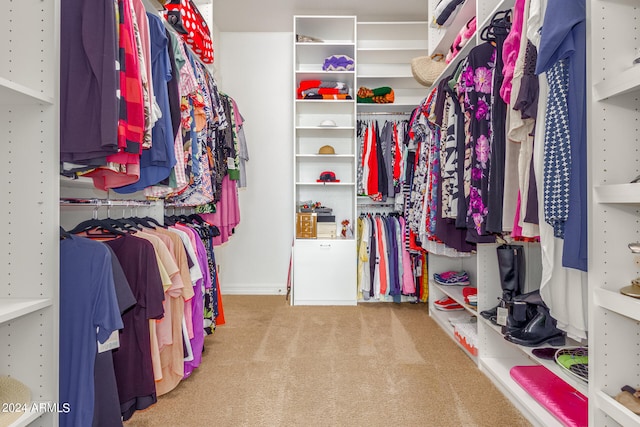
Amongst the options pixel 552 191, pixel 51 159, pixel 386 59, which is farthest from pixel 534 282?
pixel 386 59

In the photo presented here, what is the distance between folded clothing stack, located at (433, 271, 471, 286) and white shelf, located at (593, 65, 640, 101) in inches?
89.9

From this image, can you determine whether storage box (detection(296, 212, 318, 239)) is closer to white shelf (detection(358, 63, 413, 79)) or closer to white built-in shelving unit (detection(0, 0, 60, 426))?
white shelf (detection(358, 63, 413, 79))

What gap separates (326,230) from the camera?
379cm

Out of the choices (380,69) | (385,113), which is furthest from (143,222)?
(380,69)

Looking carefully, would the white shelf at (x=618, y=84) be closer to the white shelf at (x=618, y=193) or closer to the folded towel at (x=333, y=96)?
the white shelf at (x=618, y=193)

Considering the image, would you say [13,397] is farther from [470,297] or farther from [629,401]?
[470,297]

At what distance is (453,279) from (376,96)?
1809 mm

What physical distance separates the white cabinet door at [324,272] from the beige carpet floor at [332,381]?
499mm

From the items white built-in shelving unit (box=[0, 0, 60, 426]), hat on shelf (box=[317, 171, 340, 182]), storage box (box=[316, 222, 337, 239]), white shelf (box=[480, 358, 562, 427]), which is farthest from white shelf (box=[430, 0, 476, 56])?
white built-in shelving unit (box=[0, 0, 60, 426])

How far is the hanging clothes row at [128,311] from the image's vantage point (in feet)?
4.13

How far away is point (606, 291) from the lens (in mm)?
1131

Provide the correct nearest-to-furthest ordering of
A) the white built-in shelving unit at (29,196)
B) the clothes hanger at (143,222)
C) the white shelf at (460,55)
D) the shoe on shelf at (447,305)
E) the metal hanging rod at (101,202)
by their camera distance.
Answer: the white built-in shelving unit at (29,196)
the metal hanging rod at (101,202)
the clothes hanger at (143,222)
the white shelf at (460,55)
the shoe on shelf at (447,305)

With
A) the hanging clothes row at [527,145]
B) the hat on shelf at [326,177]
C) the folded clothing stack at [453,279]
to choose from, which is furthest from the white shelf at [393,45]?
the folded clothing stack at [453,279]

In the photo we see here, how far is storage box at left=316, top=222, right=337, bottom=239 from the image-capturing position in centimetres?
379
